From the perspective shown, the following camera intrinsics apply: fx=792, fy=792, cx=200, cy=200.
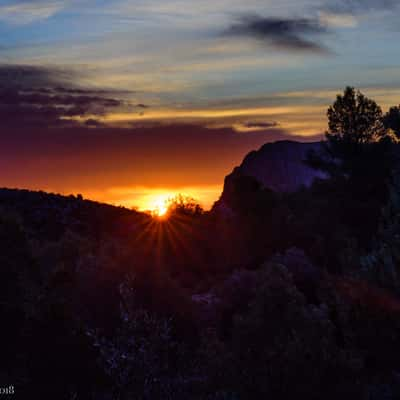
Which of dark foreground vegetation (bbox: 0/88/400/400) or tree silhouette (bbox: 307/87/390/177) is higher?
tree silhouette (bbox: 307/87/390/177)

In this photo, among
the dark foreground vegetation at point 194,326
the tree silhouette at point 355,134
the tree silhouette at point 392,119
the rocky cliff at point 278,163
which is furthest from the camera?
the rocky cliff at point 278,163

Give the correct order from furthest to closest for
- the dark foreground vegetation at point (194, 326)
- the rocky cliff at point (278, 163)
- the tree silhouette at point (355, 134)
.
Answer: the rocky cliff at point (278, 163) < the tree silhouette at point (355, 134) < the dark foreground vegetation at point (194, 326)

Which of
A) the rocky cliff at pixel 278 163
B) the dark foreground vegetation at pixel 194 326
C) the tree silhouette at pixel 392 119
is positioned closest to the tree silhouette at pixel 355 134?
the tree silhouette at pixel 392 119

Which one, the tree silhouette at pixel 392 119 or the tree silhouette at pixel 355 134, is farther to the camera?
the tree silhouette at pixel 355 134

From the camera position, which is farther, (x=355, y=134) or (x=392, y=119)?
(x=355, y=134)

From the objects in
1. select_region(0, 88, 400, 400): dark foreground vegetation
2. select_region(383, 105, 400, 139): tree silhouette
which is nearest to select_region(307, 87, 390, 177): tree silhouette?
select_region(383, 105, 400, 139): tree silhouette

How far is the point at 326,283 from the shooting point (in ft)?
73.6

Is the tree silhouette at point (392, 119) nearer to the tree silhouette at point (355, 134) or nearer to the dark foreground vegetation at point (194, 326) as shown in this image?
the tree silhouette at point (355, 134)

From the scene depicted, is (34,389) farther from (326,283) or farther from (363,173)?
(363,173)

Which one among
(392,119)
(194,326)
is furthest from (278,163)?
(194,326)

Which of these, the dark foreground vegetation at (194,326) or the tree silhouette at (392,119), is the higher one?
the tree silhouette at (392,119)

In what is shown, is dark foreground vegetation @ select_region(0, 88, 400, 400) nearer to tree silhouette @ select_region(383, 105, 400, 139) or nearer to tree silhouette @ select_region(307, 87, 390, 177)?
tree silhouette @ select_region(383, 105, 400, 139)

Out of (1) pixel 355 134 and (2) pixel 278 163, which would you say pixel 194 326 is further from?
(2) pixel 278 163

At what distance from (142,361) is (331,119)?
50.6 metres
